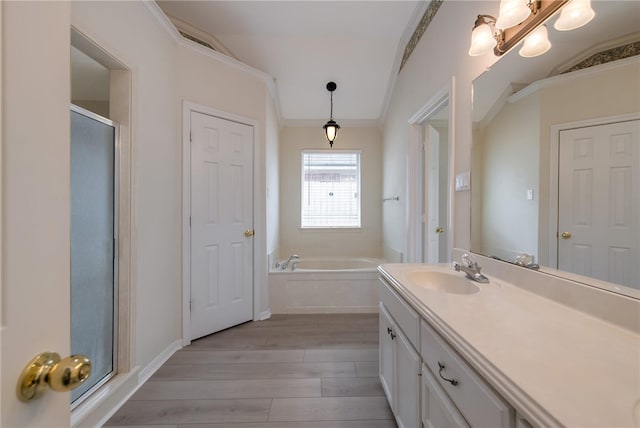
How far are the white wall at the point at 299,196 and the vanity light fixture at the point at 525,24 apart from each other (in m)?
2.71

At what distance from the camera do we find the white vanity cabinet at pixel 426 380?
2.11 ft

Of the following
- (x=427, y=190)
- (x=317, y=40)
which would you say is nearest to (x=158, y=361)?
(x=427, y=190)

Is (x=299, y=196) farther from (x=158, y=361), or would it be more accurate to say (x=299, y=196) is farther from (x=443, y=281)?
(x=443, y=281)

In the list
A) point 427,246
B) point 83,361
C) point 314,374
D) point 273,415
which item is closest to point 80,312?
point 273,415

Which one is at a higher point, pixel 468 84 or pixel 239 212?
pixel 468 84

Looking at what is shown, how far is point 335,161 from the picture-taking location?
13.5 ft

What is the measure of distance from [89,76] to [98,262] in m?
1.68

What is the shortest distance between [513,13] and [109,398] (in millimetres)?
2850

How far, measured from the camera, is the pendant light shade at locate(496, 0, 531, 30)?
1108 millimetres

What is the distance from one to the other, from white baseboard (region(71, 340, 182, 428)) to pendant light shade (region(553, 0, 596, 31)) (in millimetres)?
2800

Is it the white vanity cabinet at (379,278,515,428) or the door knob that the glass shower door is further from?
the white vanity cabinet at (379,278,515,428)

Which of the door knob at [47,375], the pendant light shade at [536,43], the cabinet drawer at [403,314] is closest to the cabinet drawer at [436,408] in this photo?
the cabinet drawer at [403,314]

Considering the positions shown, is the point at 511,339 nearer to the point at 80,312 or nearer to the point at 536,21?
the point at 536,21

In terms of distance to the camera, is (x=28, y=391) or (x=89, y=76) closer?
(x=28, y=391)
